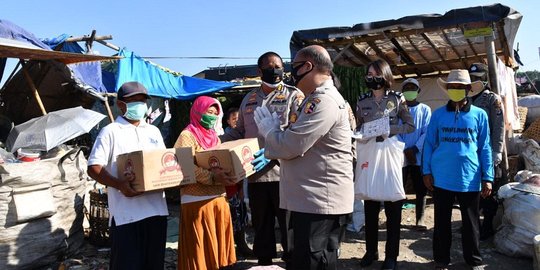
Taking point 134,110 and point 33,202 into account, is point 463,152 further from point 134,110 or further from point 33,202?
point 33,202

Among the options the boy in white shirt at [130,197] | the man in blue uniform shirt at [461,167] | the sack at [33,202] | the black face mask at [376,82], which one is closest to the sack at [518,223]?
the man in blue uniform shirt at [461,167]

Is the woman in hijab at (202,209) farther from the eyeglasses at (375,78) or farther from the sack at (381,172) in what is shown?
the eyeglasses at (375,78)

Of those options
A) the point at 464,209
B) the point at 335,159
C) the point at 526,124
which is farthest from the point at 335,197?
the point at 526,124

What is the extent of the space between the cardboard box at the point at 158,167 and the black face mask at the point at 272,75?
1.09 metres

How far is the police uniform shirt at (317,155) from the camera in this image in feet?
8.16

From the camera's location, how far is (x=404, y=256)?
4.39 metres

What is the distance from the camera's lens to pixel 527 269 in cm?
400

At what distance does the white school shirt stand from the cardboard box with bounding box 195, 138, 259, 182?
40 centimetres

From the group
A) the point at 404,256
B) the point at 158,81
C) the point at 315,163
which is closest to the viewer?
the point at 315,163

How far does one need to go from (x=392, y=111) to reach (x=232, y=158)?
1697mm

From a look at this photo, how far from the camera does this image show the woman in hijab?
345 cm

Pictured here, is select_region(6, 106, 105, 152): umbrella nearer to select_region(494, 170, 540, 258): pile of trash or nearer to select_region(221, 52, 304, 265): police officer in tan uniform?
select_region(221, 52, 304, 265): police officer in tan uniform

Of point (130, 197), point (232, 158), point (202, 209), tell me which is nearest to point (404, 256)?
point (202, 209)

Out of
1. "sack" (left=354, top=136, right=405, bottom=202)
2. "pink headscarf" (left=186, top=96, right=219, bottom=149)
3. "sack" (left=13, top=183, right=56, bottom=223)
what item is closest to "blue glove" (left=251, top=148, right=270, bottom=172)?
"pink headscarf" (left=186, top=96, right=219, bottom=149)
